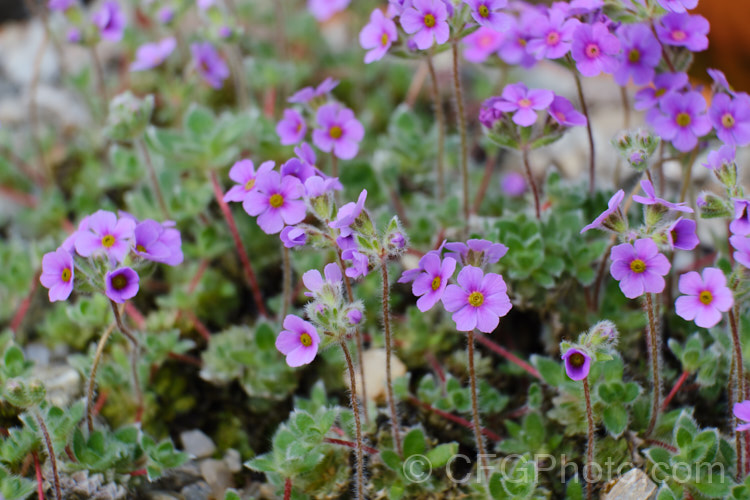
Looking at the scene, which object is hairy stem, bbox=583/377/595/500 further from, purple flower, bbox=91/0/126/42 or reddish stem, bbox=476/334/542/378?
purple flower, bbox=91/0/126/42

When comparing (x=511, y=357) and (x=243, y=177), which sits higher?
(x=243, y=177)

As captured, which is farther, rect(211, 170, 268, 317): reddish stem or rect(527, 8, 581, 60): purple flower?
rect(211, 170, 268, 317): reddish stem

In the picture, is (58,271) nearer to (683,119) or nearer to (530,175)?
(530,175)

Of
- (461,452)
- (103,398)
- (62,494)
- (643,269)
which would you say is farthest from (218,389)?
(643,269)

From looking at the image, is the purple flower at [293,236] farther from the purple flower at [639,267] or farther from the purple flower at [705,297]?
the purple flower at [705,297]

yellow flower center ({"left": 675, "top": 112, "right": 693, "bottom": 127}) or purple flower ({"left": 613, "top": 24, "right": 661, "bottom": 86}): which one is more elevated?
purple flower ({"left": 613, "top": 24, "right": 661, "bottom": 86})

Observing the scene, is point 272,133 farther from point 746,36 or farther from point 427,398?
point 746,36

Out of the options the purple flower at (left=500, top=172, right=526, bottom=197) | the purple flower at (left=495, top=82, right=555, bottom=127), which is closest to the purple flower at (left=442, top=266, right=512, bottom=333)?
the purple flower at (left=495, top=82, right=555, bottom=127)

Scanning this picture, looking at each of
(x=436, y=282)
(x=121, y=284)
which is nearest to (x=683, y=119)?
(x=436, y=282)
